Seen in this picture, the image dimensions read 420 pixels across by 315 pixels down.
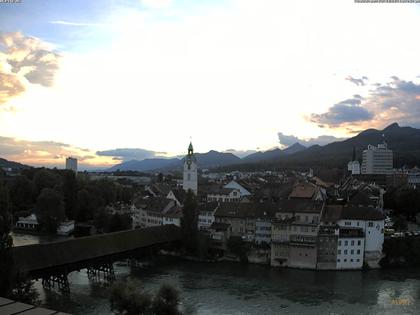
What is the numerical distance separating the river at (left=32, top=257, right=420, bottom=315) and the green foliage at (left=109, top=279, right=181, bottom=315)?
5507 millimetres

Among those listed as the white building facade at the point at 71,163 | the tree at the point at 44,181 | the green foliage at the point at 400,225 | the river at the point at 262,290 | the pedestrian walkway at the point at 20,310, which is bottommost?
the river at the point at 262,290

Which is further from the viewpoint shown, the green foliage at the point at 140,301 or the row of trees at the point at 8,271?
the row of trees at the point at 8,271

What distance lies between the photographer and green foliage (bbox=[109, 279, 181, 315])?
63.2 feet

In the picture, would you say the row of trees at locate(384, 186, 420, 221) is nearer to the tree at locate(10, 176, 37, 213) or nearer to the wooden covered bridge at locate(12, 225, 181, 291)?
the wooden covered bridge at locate(12, 225, 181, 291)

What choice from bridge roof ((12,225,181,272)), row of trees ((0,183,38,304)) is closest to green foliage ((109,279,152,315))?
row of trees ((0,183,38,304))

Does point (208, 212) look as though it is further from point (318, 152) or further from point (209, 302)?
point (318, 152)

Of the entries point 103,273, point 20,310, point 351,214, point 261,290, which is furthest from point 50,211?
point 20,310

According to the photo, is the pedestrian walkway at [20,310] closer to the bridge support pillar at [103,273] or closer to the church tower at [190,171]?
the bridge support pillar at [103,273]

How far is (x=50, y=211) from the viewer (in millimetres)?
54688

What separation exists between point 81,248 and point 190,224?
40.1 feet

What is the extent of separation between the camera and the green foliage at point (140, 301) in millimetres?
19266

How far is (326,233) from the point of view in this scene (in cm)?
3759

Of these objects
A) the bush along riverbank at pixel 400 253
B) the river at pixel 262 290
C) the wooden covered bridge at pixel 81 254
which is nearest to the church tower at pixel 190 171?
the wooden covered bridge at pixel 81 254

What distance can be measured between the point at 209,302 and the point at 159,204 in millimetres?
27021
